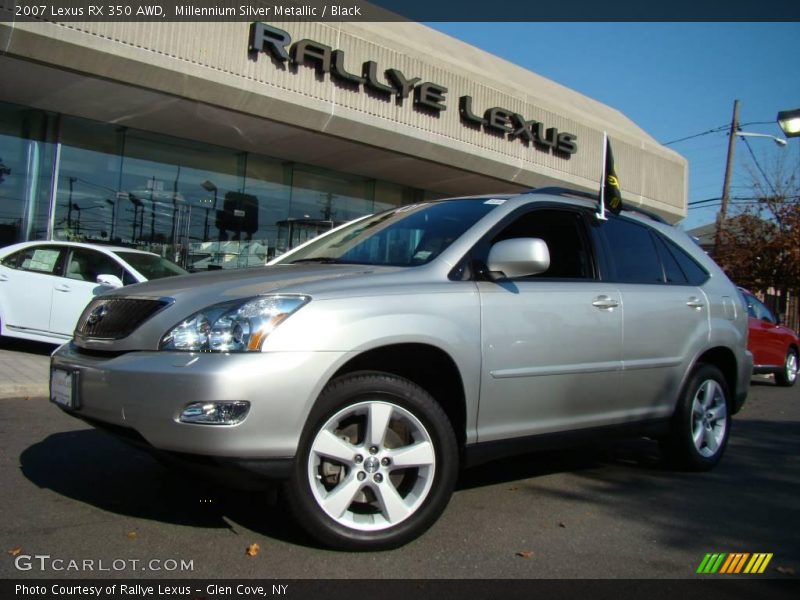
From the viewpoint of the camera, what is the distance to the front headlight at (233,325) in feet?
9.75

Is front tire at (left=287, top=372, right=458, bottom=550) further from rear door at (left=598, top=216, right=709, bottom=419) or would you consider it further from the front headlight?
rear door at (left=598, top=216, right=709, bottom=419)

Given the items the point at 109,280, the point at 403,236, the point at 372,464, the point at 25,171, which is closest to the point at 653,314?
the point at 403,236

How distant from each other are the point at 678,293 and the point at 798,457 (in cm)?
208

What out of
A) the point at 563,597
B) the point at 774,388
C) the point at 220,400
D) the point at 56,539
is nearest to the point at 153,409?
the point at 220,400

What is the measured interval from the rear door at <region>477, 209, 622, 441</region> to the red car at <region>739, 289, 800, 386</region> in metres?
7.49

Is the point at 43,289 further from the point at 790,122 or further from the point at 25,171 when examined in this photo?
the point at 790,122

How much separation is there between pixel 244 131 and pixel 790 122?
1126 centimetres

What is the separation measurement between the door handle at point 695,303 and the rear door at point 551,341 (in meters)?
0.81

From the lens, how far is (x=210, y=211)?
1427cm

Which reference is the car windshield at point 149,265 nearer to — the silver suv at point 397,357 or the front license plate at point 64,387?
the silver suv at point 397,357

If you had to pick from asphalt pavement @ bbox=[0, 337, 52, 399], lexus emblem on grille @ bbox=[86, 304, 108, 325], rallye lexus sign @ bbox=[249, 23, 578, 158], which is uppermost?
rallye lexus sign @ bbox=[249, 23, 578, 158]

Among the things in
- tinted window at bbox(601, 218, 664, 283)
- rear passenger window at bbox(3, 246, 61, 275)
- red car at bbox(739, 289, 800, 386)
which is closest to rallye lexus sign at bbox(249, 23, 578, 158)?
rear passenger window at bbox(3, 246, 61, 275)

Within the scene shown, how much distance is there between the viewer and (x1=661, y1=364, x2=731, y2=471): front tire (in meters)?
4.82

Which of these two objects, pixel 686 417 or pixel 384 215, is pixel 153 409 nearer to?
pixel 384 215
